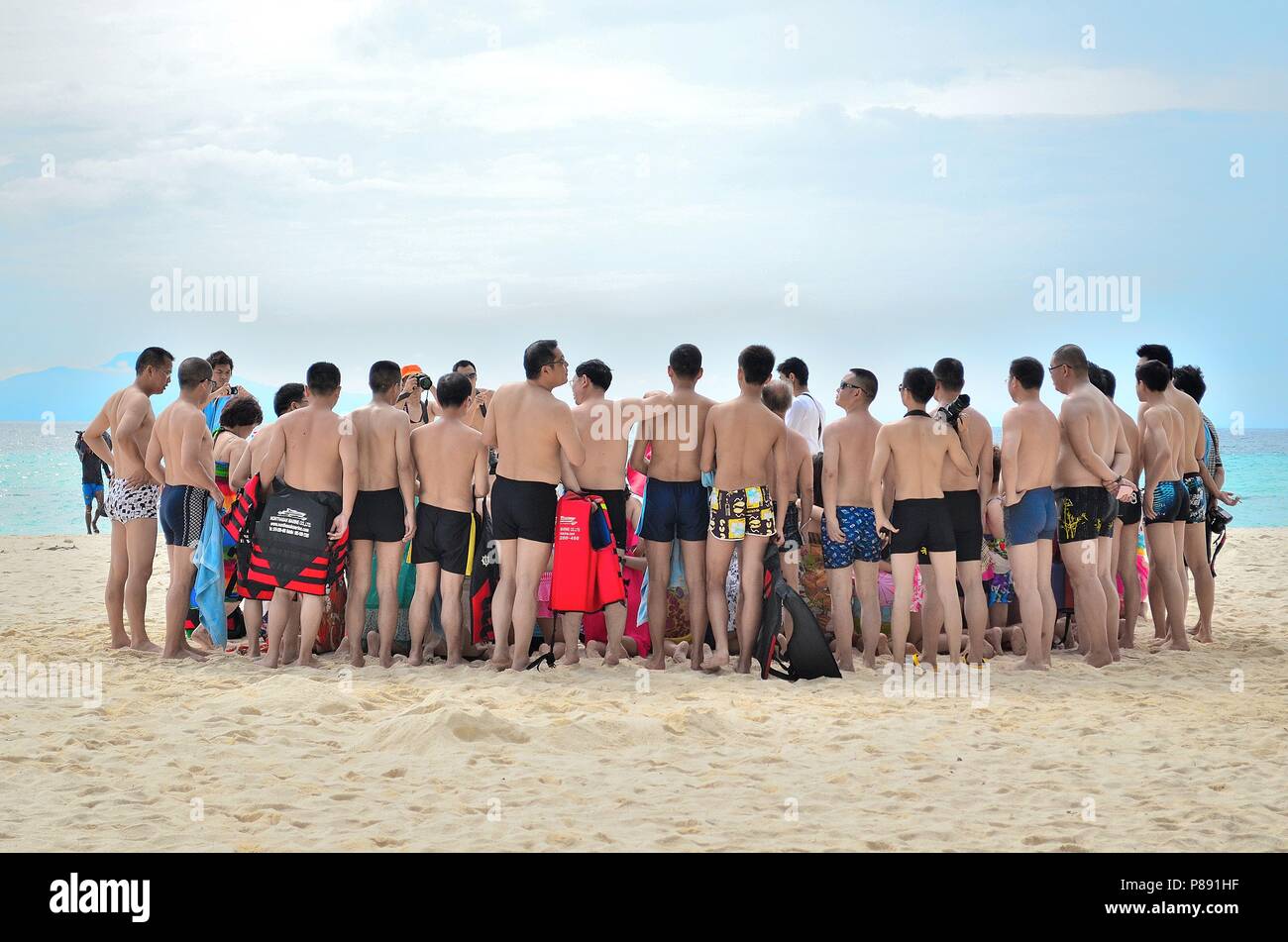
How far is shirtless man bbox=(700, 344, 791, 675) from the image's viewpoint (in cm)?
660

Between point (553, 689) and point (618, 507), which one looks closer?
point (553, 689)

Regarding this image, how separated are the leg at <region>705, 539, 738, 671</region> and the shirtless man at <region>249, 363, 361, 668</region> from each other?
2.27 m

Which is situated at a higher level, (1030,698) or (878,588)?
(878,588)

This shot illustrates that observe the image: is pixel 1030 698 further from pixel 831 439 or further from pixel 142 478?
pixel 142 478

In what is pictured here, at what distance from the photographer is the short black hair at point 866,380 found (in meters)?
6.90

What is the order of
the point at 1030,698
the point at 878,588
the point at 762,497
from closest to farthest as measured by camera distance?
the point at 1030,698, the point at 762,497, the point at 878,588

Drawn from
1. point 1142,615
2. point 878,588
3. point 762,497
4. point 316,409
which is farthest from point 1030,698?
point 316,409

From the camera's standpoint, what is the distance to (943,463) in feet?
22.0

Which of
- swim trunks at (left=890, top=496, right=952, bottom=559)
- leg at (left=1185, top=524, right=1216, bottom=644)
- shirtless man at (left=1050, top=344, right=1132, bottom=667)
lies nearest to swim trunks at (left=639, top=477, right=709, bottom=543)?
swim trunks at (left=890, top=496, right=952, bottom=559)

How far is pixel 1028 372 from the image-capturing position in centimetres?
680

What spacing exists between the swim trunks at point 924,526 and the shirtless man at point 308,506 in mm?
3414

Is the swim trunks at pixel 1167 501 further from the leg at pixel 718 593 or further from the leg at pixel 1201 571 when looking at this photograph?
the leg at pixel 718 593
